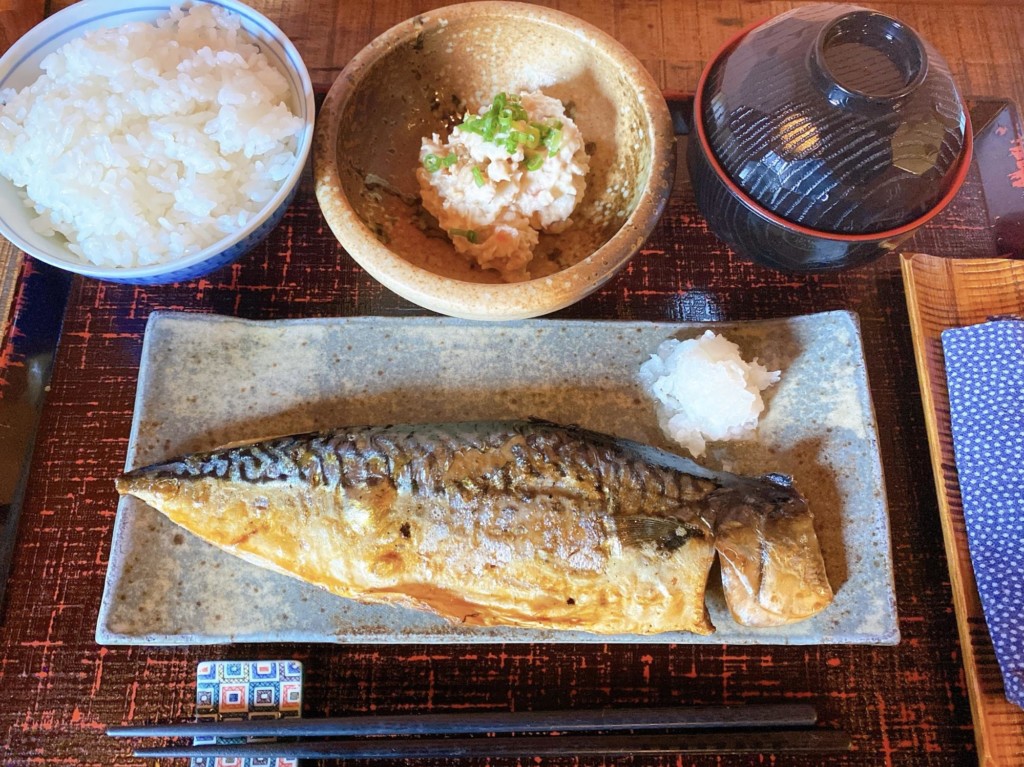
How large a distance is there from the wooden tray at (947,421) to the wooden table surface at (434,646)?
73mm

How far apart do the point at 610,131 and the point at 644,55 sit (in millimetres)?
671

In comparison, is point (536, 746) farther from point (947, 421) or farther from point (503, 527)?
point (947, 421)

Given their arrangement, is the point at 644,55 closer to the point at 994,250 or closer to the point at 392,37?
the point at 392,37

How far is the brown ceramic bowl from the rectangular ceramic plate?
265 millimetres

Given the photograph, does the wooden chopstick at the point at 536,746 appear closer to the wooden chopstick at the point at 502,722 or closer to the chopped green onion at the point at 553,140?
the wooden chopstick at the point at 502,722

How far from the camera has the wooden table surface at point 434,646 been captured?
→ 1909mm

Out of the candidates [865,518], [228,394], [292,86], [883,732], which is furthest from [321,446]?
[883,732]

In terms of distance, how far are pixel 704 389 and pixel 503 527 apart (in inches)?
27.0

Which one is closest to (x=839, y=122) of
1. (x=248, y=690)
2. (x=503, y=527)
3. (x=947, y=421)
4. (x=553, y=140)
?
(x=553, y=140)

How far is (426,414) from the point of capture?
6.64ft

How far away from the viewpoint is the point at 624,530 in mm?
1702

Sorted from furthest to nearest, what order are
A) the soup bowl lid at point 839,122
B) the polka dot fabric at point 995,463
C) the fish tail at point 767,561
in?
1. the polka dot fabric at point 995,463
2. the fish tail at point 767,561
3. the soup bowl lid at point 839,122

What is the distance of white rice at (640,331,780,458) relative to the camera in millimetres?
1893

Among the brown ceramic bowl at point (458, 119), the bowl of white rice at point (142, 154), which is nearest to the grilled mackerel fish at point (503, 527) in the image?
the brown ceramic bowl at point (458, 119)
